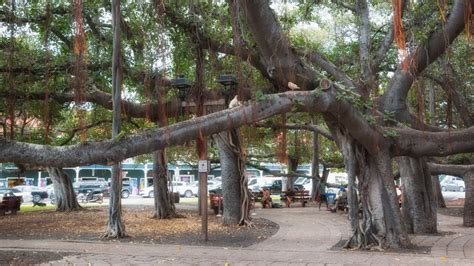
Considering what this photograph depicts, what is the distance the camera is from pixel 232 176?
15.6 metres

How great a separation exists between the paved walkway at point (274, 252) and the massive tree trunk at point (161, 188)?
5.88 meters

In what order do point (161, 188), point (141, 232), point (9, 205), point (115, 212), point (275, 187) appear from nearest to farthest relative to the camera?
point (115, 212)
point (141, 232)
point (161, 188)
point (9, 205)
point (275, 187)

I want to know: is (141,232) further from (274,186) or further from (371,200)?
(274,186)

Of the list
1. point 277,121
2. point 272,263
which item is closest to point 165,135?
point 272,263

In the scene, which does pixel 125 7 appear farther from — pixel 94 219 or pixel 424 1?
pixel 94 219

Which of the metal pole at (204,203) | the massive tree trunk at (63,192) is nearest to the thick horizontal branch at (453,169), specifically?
the metal pole at (204,203)

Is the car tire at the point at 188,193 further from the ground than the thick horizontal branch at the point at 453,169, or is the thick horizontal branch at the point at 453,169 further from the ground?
the thick horizontal branch at the point at 453,169

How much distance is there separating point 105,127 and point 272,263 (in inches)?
533

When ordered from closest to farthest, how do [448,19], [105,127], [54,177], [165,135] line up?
[165,135] < [448,19] < [105,127] < [54,177]

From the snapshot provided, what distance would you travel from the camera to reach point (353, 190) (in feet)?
33.5

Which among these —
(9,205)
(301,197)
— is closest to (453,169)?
(301,197)

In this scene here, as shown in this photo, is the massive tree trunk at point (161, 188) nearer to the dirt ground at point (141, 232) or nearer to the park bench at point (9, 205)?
the dirt ground at point (141, 232)

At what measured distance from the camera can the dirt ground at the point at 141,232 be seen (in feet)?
31.6

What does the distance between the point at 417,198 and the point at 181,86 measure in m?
6.41
